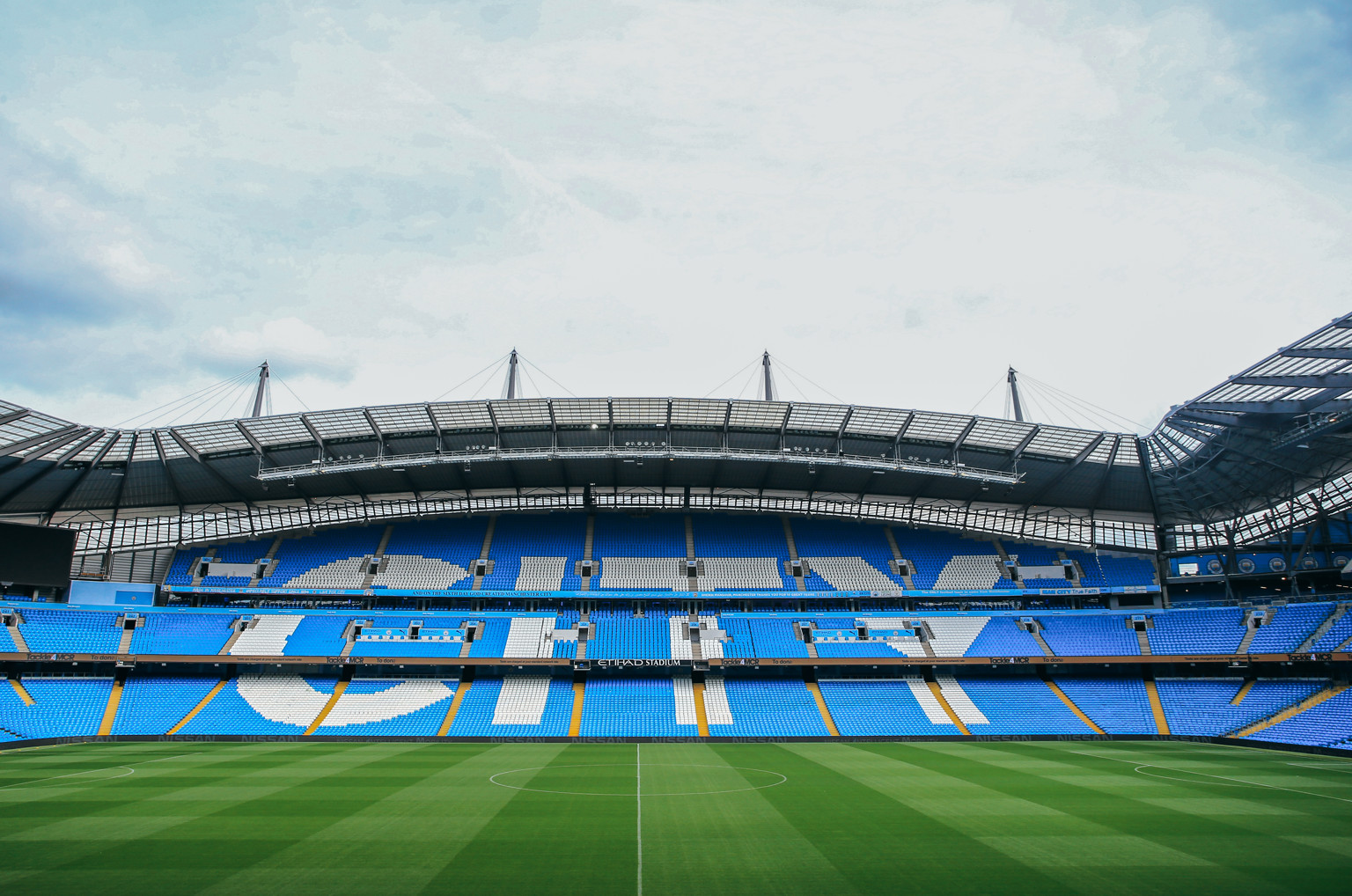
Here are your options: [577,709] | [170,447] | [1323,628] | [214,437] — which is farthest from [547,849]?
[1323,628]

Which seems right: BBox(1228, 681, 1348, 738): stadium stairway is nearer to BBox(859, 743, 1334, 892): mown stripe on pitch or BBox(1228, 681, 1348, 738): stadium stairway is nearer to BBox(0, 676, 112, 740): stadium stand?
BBox(859, 743, 1334, 892): mown stripe on pitch

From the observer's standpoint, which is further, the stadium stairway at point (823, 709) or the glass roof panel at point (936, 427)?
the glass roof panel at point (936, 427)

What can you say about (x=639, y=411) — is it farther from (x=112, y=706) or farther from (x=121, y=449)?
(x=112, y=706)

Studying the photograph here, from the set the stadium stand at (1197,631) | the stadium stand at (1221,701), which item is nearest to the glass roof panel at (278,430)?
the stadium stand at (1221,701)

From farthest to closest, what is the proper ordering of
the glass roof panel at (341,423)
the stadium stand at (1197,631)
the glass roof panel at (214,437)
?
the stadium stand at (1197,631), the glass roof panel at (341,423), the glass roof panel at (214,437)

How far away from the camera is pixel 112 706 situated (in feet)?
141

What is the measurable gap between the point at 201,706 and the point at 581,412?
96.1ft

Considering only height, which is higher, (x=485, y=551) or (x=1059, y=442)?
(x=1059, y=442)

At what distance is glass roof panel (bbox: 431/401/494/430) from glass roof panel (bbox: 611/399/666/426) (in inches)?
315

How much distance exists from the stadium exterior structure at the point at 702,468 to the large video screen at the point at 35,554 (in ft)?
6.11

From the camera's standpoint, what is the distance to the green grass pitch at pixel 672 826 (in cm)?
1396

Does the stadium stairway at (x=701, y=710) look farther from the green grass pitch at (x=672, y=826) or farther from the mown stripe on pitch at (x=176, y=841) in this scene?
the mown stripe on pitch at (x=176, y=841)

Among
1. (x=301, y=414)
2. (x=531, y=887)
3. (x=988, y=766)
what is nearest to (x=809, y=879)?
(x=531, y=887)

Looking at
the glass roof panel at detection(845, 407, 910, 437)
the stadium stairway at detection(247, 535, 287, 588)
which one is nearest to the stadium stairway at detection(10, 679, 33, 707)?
the stadium stairway at detection(247, 535, 287, 588)
